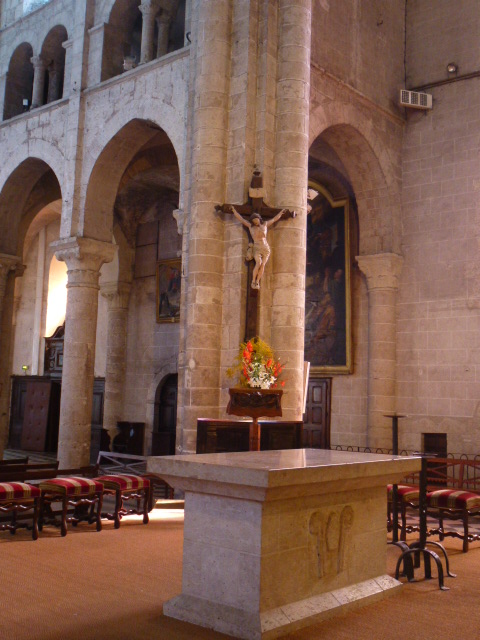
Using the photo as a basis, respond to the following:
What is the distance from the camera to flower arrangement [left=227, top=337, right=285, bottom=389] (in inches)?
376

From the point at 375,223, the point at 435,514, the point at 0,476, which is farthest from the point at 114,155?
the point at 435,514

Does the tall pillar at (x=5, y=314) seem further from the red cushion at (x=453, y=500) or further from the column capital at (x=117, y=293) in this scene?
the red cushion at (x=453, y=500)

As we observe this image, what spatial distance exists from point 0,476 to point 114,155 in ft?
26.3

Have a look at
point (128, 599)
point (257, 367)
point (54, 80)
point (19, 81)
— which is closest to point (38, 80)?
point (54, 80)

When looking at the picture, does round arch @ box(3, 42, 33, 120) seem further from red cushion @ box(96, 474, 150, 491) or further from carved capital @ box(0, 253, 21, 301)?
red cushion @ box(96, 474, 150, 491)

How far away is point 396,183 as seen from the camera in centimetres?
1455

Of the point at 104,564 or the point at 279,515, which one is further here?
the point at 104,564

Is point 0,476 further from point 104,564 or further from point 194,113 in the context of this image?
point 194,113

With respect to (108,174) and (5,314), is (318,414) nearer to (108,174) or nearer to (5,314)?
(108,174)

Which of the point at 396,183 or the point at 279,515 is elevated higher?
the point at 396,183

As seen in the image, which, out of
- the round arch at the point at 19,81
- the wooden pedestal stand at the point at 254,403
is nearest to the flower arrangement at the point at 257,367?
the wooden pedestal stand at the point at 254,403

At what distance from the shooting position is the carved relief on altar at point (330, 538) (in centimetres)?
438

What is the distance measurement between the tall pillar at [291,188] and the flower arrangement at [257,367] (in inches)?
15.9

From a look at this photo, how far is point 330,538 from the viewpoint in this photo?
4.45 metres
